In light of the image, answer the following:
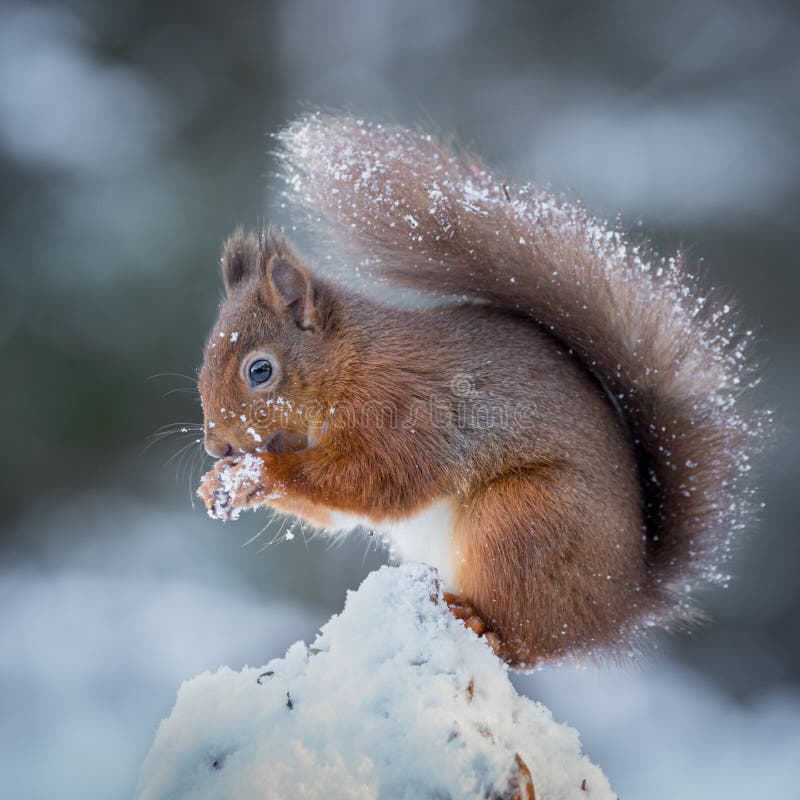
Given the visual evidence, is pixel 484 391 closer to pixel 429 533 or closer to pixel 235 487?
A: pixel 429 533

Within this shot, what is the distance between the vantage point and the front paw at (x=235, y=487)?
1.27 meters

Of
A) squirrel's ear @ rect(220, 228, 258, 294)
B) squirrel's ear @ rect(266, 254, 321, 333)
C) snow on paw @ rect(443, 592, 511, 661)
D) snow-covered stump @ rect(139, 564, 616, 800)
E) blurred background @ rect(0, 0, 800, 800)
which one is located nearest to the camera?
snow-covered stump @ rect(139, 564, 616, 800)

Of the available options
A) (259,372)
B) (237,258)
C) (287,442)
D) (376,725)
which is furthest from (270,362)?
(376,725)

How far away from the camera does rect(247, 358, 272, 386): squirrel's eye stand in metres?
1.38

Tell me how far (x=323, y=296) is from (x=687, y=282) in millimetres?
685

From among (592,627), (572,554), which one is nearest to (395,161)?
(572,554)

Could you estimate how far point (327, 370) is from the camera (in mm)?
1436

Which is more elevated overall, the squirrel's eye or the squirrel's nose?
the squirrel's eye

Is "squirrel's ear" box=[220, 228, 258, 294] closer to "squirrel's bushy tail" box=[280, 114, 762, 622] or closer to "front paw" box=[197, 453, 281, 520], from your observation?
"squirrel's bushy tail" box=[280, 114, 762, 622]

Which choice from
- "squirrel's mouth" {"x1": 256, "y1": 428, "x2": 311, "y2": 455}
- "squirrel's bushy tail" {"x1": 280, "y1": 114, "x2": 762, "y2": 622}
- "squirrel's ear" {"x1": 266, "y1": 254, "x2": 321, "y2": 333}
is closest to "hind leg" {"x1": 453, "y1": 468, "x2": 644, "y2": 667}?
"squirrel's bushy tail" {"x1": 280, "y1": 114, "x2": 762, "y2": 622}

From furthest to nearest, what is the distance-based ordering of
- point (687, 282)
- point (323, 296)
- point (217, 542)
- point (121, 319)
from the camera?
point (217, 542), point (121, 319), point (323, 296), point (687, 282)

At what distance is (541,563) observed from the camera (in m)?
1.26

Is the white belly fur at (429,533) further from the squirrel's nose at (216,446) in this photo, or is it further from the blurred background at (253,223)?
the blurred background at (253,223)

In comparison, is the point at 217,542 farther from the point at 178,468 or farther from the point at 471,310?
the point at 471,310
